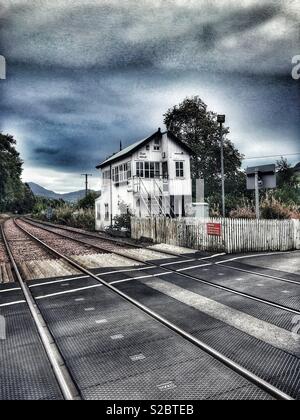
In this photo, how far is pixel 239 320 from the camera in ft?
19.5

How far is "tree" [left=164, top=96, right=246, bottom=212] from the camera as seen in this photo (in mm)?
42938

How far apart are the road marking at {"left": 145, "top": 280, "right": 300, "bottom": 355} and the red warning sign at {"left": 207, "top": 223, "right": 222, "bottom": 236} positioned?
6.86 meters

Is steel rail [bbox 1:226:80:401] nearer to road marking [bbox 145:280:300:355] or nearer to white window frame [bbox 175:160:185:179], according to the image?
road marking [bbox 145:280:300:355]

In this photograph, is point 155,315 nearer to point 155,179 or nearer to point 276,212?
point 276,212

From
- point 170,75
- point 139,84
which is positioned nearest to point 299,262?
point 139,84

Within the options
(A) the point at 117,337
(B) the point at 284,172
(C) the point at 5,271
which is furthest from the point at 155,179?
(A) the point at 117,337

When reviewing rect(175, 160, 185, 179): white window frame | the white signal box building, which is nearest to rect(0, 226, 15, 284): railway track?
the white signal box building

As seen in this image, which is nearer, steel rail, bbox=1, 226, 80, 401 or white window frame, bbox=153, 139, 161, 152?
steel rail, bbox=1, 226, 80, 401

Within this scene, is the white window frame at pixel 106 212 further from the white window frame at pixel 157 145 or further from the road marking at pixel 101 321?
the road marking at pixel 101 321

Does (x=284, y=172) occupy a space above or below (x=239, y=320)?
above

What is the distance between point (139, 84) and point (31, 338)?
1865 cm

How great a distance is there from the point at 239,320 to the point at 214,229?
30.1 feet

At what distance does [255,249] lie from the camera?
15.0m
